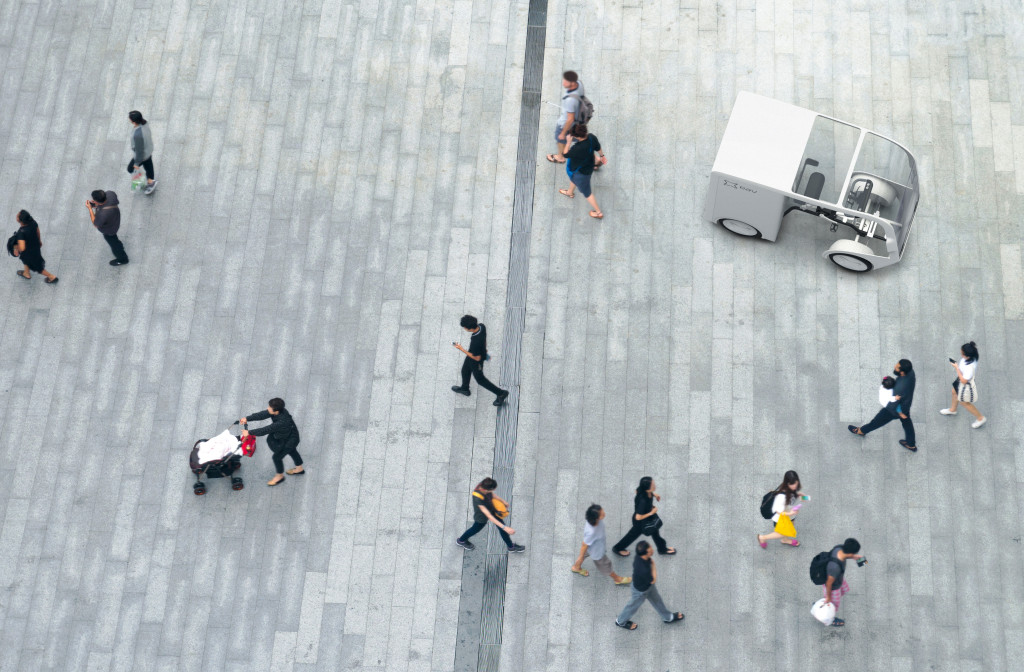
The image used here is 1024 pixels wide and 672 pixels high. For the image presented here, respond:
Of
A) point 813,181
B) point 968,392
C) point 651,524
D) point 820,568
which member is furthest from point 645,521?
point 813,181

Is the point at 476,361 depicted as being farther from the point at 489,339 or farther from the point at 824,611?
the point at 824,611

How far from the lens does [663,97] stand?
13898 millimetres

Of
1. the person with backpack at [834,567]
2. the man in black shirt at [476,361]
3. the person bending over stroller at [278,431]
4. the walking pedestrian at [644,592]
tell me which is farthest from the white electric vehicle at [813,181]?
the person bending over stroller at [278,431]

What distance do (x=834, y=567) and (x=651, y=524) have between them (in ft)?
5.89

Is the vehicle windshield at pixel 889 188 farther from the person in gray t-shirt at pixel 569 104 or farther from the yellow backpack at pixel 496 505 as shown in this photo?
the yellow backpack at pixel 496 505

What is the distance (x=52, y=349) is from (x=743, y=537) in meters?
8.21

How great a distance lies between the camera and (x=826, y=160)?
12500 millimetres

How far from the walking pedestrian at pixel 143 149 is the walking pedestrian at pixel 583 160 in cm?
506

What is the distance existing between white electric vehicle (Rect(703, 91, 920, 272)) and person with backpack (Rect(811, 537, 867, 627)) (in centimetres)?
383

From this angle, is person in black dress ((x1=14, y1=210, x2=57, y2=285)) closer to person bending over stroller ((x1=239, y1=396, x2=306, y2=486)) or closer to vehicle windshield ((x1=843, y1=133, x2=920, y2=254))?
person bending over stroller ((x1=239, y1=396, x2=306, y2=486))

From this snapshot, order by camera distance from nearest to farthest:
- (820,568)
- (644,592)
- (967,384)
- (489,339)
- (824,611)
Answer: (820,568) < (644,592) < (824,611) < (967,384) < (489,339)

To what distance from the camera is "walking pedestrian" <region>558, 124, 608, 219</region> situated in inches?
487

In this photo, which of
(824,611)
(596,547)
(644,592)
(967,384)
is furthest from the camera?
(967,384)

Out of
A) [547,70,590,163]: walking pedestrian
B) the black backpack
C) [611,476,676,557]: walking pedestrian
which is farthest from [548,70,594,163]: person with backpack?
the black backpack
